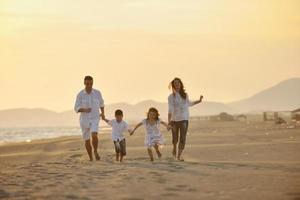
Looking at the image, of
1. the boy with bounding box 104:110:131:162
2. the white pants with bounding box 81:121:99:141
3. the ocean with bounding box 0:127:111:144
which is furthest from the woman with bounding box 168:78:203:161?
the ocean with bounding box 0:127:111:144

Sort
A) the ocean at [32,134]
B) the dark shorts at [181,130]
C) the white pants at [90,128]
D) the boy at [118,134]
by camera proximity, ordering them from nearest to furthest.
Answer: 1. the dark shorts at [181,130]
2. the white pants at [90,128]
3. the boy at [118,134]
4. the ocean at [32,134]

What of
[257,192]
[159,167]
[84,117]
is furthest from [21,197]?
[84,117]

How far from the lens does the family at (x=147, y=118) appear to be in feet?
42.2

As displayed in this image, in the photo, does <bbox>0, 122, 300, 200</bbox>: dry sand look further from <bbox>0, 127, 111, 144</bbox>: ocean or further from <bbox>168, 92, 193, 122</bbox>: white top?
<bbox>0, 127, 111, 144</bbox>: ocean

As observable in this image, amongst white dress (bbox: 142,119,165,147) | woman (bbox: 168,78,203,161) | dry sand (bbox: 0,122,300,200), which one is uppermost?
woman (bbox: 168,78,203,161)

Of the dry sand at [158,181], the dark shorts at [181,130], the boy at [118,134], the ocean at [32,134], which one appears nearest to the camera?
the dry sand at [158,181]

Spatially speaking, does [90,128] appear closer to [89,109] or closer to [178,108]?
[89,109]

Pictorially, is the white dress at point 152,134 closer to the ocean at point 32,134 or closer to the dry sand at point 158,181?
the dry sand at point 158,181

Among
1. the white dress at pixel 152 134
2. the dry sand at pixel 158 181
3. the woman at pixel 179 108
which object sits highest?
the woman at pixel 179 108

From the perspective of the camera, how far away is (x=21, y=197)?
7379 mm

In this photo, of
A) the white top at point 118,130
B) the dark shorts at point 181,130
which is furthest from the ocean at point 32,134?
the dark shorts at point 181,130

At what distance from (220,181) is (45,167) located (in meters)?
4.23

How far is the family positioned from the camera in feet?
42.2

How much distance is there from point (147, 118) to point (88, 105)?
1319 millimetres
